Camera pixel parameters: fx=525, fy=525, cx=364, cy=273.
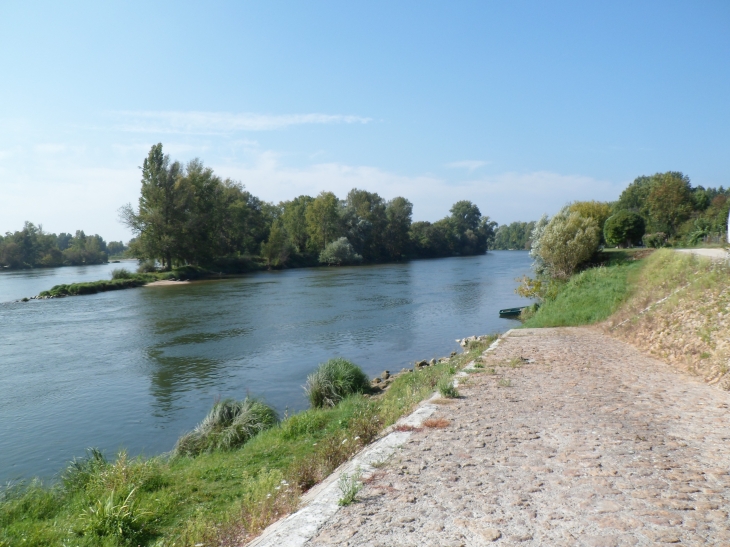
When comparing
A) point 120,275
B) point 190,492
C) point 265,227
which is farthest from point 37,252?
point 190,492

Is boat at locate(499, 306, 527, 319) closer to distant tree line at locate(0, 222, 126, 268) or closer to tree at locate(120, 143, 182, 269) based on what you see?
tree at locate(120, 143, 182, 269)

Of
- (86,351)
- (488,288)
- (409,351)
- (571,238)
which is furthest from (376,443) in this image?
(488,288)

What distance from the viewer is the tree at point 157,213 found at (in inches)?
2454

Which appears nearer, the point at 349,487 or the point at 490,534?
the point at 490,534

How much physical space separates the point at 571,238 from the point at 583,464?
22.8 m

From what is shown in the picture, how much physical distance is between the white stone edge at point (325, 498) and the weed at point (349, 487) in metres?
0.06

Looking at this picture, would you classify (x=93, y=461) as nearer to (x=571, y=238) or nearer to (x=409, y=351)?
(x=409, y=351)

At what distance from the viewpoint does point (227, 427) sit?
1071 cm

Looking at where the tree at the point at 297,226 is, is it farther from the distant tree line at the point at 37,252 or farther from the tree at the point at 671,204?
the tree at the point at 671,204

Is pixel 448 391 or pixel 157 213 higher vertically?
pixel 157 213

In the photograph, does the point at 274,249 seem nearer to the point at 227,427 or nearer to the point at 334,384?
the point at 334,384

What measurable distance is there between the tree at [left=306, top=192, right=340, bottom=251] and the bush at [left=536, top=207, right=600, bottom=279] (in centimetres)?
6461

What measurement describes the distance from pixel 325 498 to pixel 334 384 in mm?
8462

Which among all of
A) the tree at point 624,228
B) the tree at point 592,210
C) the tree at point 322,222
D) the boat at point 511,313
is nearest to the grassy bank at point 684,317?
the boat at point 511,313
